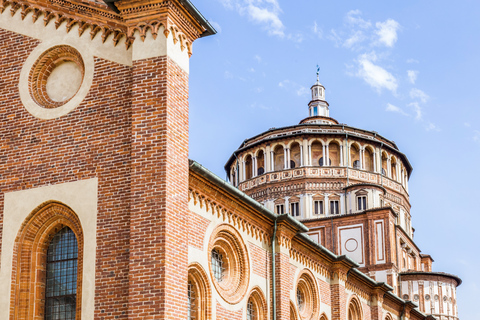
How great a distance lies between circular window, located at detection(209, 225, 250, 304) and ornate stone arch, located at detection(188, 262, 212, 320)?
89cm

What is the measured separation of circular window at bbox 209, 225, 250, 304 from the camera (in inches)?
723

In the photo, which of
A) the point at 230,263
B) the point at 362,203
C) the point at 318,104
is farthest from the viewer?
the point at 318,104

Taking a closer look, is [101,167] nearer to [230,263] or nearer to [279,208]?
[230,263]

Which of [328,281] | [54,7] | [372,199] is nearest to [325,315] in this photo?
[328,281]

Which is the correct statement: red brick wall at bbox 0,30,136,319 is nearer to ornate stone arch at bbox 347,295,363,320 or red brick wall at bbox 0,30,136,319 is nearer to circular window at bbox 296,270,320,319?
circular window at bbox 296,270,320,319

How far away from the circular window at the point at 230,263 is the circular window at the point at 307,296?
4710 millimetres

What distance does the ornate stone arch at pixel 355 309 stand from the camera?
28188 mm

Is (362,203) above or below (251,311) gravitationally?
above

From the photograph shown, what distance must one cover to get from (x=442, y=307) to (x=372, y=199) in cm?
804

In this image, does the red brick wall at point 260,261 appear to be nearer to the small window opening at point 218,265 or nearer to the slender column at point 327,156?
the small window opening at point 218,265

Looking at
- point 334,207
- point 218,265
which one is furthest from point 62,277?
point 334,207

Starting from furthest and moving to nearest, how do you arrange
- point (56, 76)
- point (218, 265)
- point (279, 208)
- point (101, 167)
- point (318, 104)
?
point (318, 104) → point (279, 208) → point (218, 265) → point (56, 76) → point (101, 167)

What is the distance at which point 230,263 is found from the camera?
62.3 feet

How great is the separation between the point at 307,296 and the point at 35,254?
1170 cm
